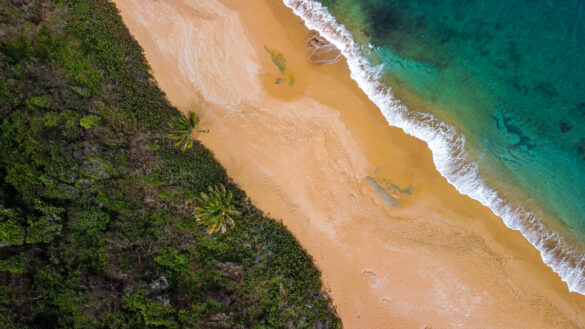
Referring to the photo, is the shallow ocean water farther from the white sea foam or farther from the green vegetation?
the green vegetation

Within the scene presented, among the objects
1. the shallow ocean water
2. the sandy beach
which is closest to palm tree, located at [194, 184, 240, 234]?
the sandy beach

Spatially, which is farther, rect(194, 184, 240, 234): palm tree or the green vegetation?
rect(194, 184, 240, 234): palm tree

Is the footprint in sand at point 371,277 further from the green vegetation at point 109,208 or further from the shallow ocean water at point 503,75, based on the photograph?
the shallow ocean water at point 503,75

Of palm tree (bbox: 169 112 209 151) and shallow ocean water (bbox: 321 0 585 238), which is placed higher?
shallow ocean water (bbox: 321 0 585 238)

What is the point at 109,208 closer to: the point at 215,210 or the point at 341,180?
the point at 215,210

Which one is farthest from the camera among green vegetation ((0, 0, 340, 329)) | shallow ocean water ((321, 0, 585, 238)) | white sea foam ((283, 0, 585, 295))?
shallow ocean water ((321, 0, 585, 238))

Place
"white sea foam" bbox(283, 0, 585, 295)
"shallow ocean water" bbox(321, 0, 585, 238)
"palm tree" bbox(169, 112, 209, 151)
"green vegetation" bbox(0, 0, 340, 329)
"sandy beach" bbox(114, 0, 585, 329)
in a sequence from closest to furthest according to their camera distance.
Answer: "green vegetation" bbox(0, 0, 340, 329) < "palm tree" bbox(169, 112, 209, 151) < "sandy beach" bbox(114, 0, 585, 329) < "white sea foam" bbox(283, 0, 585, 295) < "shallow ocean water" bbox(321, 0, 585, 238)

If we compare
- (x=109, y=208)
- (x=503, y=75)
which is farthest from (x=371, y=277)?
(x=109, y=208)

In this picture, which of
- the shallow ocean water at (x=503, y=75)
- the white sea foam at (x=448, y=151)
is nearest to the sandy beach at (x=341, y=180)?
the white sea foam at (x=448, y=151)
